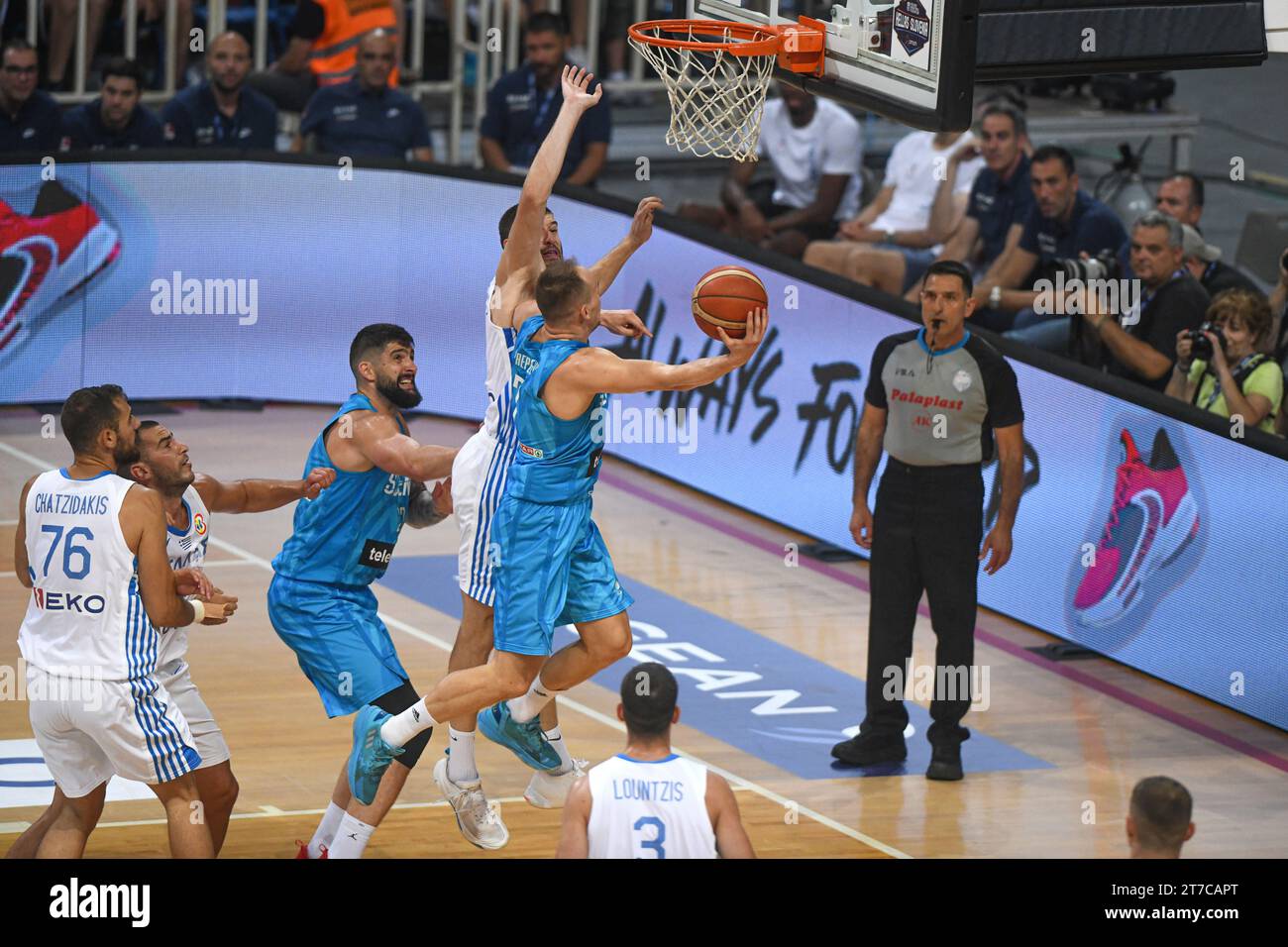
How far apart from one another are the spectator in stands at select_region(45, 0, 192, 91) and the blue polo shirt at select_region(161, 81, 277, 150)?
1.35m

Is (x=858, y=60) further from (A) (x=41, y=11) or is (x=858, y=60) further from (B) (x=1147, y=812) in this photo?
(A) (x=41, y=11)

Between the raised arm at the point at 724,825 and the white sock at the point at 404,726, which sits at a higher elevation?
the raised arm at the point at 724,825

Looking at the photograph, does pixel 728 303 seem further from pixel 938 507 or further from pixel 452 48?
pixel 452 48

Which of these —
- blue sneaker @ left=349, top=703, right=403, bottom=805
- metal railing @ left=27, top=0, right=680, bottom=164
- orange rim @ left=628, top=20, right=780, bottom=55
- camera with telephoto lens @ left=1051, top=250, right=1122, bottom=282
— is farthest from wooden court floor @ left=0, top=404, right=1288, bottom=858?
metal railing @ left=27, top=0, right=680, bottom=164

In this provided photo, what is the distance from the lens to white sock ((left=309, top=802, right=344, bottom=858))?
8.02 metres

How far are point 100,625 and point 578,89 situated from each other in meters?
3.11

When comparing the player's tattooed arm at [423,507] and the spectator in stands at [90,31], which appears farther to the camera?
the spectator in stands at [90,31]

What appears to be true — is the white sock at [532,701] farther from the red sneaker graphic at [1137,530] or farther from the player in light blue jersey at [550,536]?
the red sneaker graphic at [1137,530]

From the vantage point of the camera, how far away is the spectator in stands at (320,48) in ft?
54.5

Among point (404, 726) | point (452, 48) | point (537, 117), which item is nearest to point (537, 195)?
point (404, 726)

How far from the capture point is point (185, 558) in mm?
7930

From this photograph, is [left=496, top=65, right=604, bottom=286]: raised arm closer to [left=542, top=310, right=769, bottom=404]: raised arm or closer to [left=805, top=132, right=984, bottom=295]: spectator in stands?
[left=542, top=310, right=769, bottom=404]: raised arm

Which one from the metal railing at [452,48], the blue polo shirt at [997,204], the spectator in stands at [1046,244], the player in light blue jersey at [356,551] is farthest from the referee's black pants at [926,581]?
the metal railing at [452,48]

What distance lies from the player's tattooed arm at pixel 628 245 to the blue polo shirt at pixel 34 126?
7.59m
